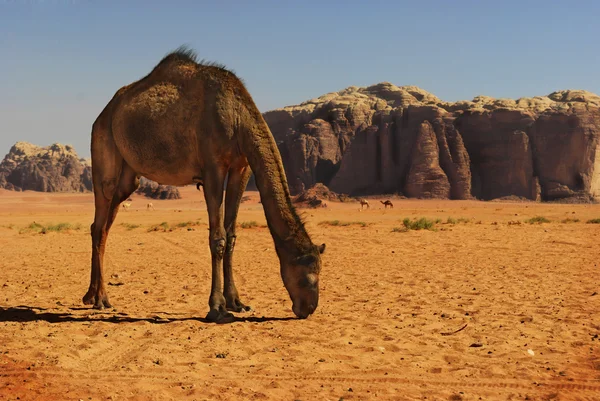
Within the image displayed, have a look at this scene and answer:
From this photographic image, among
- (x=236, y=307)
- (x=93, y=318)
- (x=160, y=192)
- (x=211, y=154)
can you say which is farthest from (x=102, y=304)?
(x=160, y=192)

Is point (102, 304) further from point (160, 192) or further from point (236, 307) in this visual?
point (160, 192)

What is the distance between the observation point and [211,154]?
8.77 meters

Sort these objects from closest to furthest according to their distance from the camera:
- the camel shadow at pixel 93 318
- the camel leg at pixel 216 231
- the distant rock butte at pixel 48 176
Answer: the camel leg at pixel 216 231 → the camel shadow at pixel 93 318 → the distant rock butte at pixel 48 176

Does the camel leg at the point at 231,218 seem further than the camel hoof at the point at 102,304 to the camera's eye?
No

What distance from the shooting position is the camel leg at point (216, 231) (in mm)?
8703

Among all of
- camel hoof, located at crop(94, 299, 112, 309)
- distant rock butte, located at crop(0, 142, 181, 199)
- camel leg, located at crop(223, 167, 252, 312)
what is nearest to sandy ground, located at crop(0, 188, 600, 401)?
camel hoof, located at crop(94, 299, 112, 309)

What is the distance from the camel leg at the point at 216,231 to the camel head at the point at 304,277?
3.42 ft

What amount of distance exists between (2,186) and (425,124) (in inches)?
3404

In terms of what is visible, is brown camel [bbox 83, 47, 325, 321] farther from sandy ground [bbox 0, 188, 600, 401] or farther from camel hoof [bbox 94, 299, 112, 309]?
sandy ground [bbox 0, 188, 600, 401]

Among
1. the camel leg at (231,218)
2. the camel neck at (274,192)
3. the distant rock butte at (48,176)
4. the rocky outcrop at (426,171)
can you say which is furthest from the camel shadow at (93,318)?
the distant rock butte at (48,176)

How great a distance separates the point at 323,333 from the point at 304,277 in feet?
2.81

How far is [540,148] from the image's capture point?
66.2 m

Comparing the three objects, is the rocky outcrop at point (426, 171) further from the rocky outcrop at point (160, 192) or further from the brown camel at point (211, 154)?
the brown camel at point (211, 154)

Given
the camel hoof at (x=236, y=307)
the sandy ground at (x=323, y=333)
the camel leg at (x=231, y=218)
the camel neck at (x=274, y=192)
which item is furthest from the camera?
the camel hoof at (x=236, y=307)
